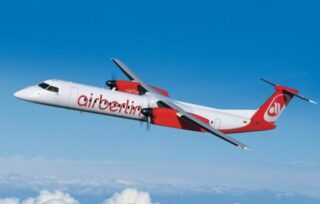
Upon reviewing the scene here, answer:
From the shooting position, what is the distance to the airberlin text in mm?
52656

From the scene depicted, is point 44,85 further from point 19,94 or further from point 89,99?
point 89,99

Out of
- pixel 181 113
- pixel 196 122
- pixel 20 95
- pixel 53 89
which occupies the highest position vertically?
pixel 53 89

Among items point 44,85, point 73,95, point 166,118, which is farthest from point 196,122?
point 44,85

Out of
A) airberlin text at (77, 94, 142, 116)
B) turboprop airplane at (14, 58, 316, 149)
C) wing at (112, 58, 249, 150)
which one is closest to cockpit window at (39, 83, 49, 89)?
turboprop airplane at (14, 58, 316, 149)

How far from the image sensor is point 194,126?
55156mm

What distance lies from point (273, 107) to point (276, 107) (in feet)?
1.28

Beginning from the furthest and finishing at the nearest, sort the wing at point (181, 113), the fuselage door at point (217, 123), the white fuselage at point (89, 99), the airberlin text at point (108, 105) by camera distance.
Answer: the fuselage door at point (217, 123)
the airberlin text at point (108, 105)
the white fuselage at point (89, 99)
the wing at point (181, 113)

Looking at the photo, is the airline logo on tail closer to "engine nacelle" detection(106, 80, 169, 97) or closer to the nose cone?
"engine nacelle" detection(106, 80, 169, 97)

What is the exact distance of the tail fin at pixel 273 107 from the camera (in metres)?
61.3

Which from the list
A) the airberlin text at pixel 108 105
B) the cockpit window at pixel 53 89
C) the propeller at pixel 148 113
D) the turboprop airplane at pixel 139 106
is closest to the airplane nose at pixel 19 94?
the turboprop airplane at pixel 139 106

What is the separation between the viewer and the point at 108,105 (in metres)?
53.3

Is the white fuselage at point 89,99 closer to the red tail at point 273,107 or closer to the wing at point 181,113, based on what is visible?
the wing at point 181,113

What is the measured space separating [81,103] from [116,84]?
8669mm

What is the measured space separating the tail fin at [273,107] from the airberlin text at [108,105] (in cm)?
1511
